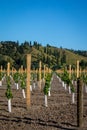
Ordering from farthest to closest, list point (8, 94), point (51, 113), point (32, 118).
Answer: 1. point (8, 94)
2. point (51, 113)
3. point (32, 118)

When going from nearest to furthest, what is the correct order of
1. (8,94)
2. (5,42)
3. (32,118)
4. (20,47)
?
(32,118)
(8,94)
(20,47)
(5,42)

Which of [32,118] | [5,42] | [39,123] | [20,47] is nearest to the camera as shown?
[39,123]

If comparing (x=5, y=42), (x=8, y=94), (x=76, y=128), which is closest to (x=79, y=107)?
(x=76, y=128)

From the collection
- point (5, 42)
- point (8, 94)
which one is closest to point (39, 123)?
point (8, 94)

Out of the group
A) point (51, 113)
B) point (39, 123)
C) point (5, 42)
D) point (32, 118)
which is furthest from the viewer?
point (5, 42)

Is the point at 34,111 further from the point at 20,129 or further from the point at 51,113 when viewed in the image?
the point at 20,129

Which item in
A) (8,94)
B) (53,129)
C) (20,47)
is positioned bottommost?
(53,129)

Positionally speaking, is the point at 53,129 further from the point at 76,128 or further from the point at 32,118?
the point at 32,118

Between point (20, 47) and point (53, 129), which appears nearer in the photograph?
point (53, 129)

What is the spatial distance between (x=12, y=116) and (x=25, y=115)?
50 cm

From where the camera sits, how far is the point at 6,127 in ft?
35.9

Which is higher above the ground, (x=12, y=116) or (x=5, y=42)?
(x=5, y=42)

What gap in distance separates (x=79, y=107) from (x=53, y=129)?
1.11m

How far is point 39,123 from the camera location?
37.8 ft
